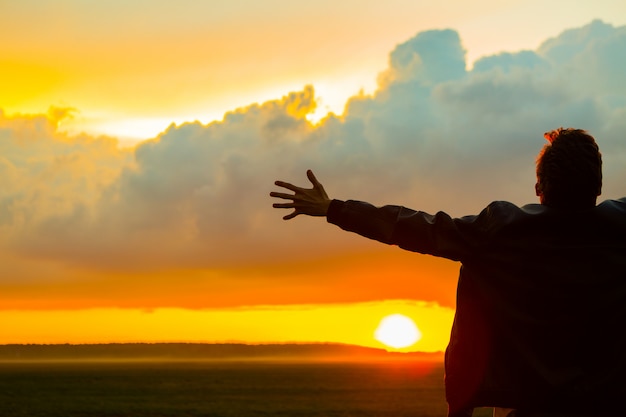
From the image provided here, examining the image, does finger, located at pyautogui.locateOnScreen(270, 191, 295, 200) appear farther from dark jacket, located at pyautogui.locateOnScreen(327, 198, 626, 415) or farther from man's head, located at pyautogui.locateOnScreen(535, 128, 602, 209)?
man's head, located at pyautogui.locateOnScreen(535, 128, 602, 209)

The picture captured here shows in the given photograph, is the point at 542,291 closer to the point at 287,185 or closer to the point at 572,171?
the point at 572,171

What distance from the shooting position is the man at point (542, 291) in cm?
279

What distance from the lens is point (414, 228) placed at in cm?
300

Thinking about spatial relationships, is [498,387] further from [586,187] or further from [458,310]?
[586,187]

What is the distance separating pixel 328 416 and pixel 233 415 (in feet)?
15.4

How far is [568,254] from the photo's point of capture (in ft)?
9.54

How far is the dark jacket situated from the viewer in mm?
2789

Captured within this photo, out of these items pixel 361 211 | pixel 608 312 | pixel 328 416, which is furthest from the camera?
pixel 328 416

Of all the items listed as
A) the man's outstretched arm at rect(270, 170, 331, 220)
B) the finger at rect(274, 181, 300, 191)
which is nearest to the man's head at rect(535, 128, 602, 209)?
the man's outstretched arm at rect(270, 170, 331, 220)

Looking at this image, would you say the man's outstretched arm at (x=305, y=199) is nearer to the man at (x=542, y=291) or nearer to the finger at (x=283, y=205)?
the finger at (x=283, y=205)

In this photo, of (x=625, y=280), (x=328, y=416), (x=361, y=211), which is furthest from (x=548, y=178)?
(x=328, y=416)

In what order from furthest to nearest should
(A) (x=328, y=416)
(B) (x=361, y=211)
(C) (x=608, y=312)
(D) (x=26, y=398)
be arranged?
(D) (x=26, y=398) → (A) (x=328, y=416) → (B) (x=361, y=211) → (C) (x=608, y=312)

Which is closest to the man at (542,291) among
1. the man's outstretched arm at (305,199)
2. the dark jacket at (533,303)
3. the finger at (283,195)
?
the dark jacket at (533,303)

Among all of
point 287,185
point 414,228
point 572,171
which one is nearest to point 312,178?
point 287,185
